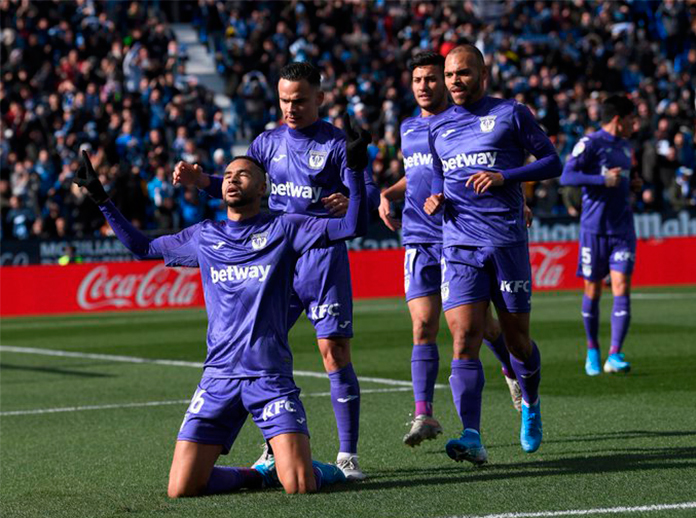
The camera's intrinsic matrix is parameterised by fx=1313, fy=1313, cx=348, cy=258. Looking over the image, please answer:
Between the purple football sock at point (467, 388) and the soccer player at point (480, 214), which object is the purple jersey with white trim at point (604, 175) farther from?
the purple football sock at point (467, 388)

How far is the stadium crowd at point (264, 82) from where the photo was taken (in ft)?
86.2

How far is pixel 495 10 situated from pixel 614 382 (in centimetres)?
2571

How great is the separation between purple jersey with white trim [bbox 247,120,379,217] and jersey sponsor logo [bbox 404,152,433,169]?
3.38 feet

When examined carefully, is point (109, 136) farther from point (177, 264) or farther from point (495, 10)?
point (177, 264)

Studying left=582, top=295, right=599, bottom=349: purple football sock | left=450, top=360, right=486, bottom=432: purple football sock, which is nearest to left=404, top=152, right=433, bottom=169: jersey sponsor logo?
left=450, top=360, right=486, bottom=432: purple football sock

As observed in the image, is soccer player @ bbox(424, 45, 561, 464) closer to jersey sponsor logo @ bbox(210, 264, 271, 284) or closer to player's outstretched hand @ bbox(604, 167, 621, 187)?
jersey sponsor logo @ bbox(210, 264, 271, 284)

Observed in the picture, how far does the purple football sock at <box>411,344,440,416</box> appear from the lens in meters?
8.06

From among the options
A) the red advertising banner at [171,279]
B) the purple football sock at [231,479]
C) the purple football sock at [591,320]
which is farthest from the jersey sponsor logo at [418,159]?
the red advertising banner at [171,279]

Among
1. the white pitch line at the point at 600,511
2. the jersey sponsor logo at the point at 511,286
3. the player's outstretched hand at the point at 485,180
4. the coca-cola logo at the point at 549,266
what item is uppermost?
the player's outstretched hand at the point at 485,180

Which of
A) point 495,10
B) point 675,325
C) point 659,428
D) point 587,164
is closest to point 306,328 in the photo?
point 675,325

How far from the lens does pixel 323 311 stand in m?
7.41

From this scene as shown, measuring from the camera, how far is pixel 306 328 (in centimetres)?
1969

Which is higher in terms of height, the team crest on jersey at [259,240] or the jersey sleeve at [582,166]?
the jersey sleeve at [582,166]

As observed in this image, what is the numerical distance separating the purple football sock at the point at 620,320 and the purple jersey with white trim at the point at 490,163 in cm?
502
